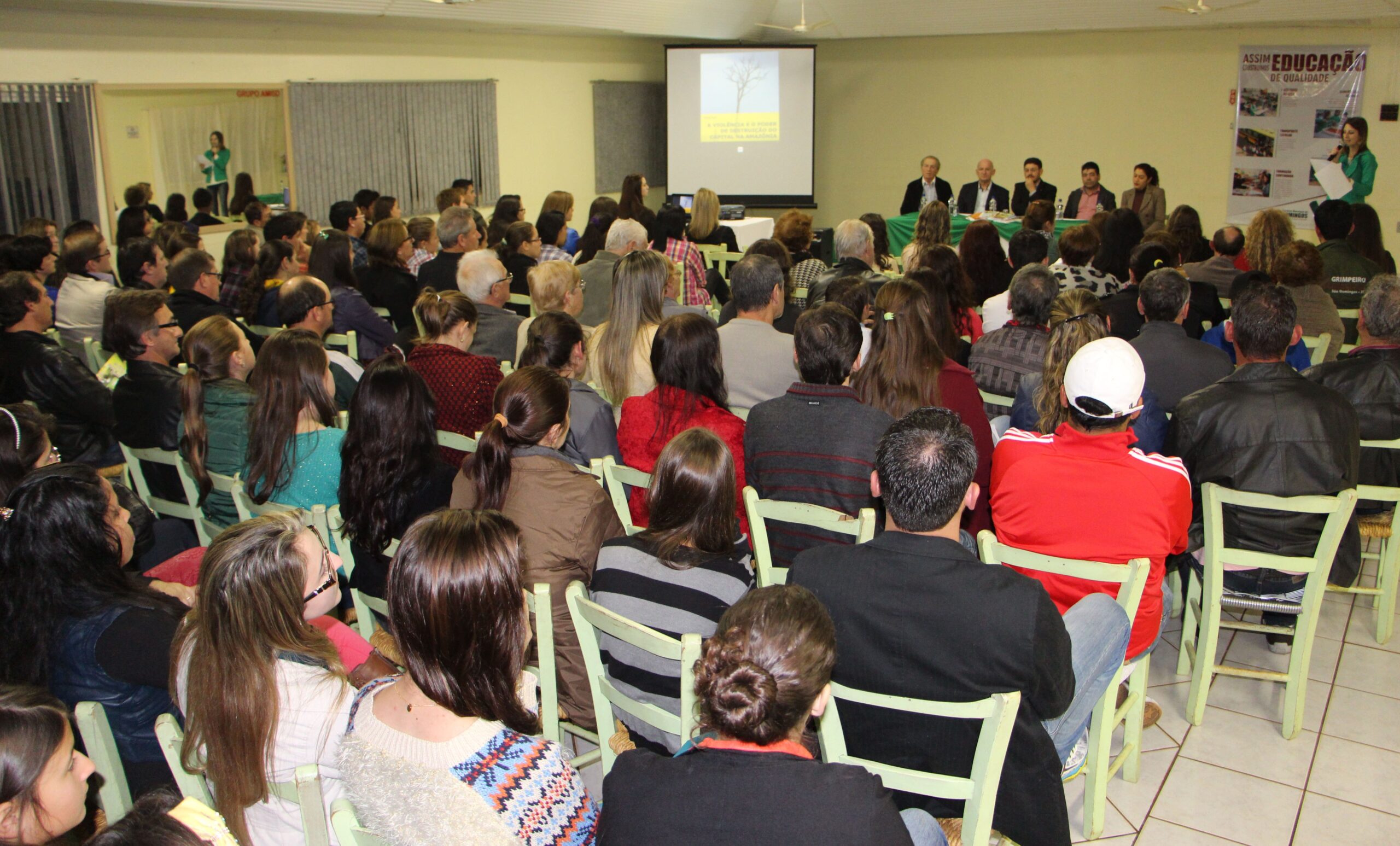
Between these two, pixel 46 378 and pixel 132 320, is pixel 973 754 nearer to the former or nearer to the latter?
pixel 132 320

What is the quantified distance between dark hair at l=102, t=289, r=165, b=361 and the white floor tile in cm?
368

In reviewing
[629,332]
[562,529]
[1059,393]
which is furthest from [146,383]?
[1059,393]

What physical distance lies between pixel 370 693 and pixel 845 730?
0.93 metres

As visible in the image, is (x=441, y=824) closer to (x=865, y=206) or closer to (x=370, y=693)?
(x=370, y=693)

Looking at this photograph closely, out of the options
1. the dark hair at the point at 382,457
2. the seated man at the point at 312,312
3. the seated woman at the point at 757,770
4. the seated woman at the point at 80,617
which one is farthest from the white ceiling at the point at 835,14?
the seated woman at the point at 757,770

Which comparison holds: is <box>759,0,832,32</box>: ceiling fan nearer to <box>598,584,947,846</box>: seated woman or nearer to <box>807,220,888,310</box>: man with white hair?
<box>807,220,888,310</box>: man with white hair

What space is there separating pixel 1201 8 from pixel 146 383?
27.1ft

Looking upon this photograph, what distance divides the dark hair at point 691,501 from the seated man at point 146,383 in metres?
2.20

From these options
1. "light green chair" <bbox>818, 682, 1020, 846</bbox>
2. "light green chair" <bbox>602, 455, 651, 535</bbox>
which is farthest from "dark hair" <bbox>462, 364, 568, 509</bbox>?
"light green chair" <bbox>818, 682, 1020, 846</bbox>

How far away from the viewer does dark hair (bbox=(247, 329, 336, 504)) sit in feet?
10.0

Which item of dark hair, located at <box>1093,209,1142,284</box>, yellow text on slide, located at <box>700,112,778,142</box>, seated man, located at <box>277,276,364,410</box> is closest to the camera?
seated man, located at <box>277,276,364,410</box>

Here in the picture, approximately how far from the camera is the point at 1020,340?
3.90m

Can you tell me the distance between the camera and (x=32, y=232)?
5.63 m

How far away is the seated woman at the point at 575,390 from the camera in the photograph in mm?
3428
